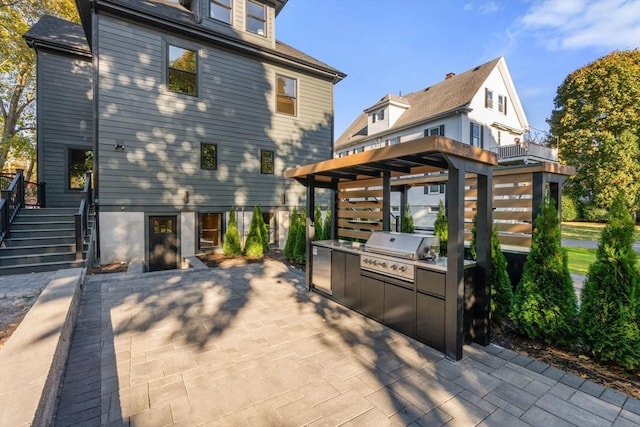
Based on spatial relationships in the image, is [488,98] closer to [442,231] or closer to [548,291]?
[442,231]

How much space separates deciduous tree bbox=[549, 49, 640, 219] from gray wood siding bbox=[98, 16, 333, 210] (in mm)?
19414

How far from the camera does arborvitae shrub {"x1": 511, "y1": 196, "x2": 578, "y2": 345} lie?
3111mm

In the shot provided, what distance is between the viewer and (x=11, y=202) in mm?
6965

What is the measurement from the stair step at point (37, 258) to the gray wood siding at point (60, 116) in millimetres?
3102

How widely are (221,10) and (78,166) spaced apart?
654 cm

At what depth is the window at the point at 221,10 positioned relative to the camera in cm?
891

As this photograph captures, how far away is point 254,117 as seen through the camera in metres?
9.34

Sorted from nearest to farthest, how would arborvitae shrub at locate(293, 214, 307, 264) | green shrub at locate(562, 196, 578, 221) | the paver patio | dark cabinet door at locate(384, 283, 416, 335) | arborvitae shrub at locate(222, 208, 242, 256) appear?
the paver patio < dark cabinet door at locate(384, 283, 416, 335) < arborvitae shrub at locate(293, 214, 307, 264) < arborvitae shrub at locate(222, 208, 242, 256) < green shrub at locate(562, 196, 578, 221)

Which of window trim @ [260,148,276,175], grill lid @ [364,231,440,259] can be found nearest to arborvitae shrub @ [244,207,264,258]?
window trim @ [260,148,276,175]

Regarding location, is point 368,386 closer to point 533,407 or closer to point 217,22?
point 533,407

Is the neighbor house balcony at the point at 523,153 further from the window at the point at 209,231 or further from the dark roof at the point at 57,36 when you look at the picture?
the dark roof at the point at 57,36

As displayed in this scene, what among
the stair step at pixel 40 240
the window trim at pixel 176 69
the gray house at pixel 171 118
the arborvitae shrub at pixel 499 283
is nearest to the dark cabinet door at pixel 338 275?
the arborvitae shrub at pixel 499 283

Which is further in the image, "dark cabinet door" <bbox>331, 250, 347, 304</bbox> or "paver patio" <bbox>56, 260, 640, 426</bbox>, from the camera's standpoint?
"dark cabinet door" <bbox>331, 250, 347, 304</bbox>

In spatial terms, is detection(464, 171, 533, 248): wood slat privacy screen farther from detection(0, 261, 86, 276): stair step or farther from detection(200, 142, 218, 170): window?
detection(0, 261, 86, 276): stair step
